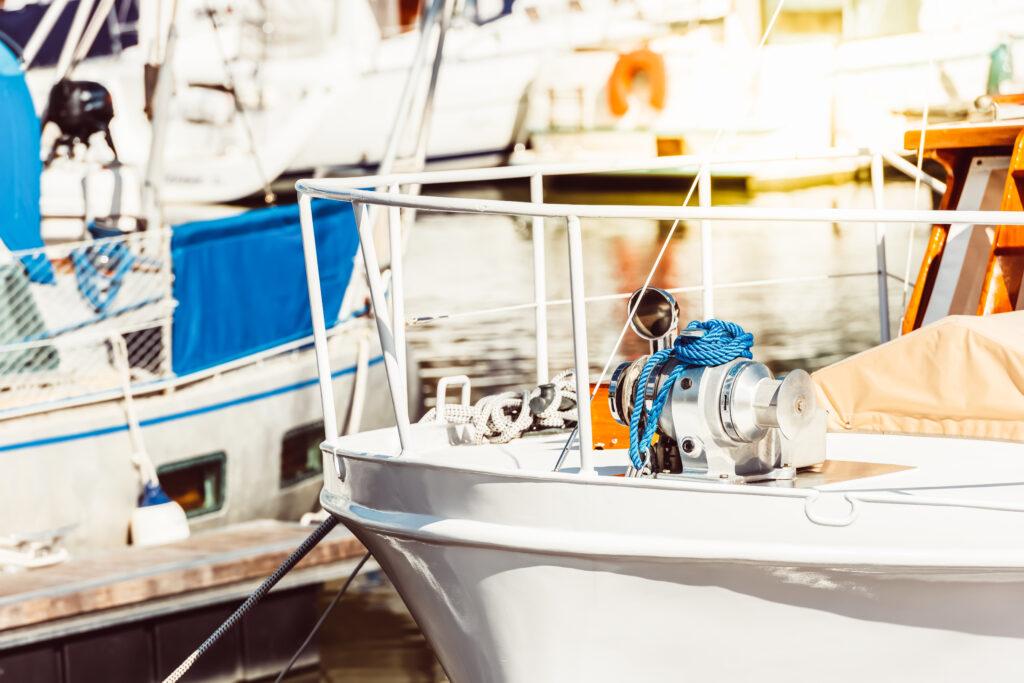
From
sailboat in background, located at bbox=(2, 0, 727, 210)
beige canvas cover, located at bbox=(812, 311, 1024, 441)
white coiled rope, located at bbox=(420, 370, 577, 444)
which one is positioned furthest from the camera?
sailboat in background, located at bbox=(2, 0, 727, 210)

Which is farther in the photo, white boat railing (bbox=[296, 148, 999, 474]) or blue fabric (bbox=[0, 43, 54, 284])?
blue fabric (bbox=[0, 43, 54, 284])

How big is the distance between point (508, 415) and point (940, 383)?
1215 mm

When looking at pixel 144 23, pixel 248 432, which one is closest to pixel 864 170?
pixel 144 23

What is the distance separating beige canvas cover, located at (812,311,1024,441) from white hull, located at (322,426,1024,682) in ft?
Result: 0.59

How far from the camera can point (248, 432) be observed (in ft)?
25.2

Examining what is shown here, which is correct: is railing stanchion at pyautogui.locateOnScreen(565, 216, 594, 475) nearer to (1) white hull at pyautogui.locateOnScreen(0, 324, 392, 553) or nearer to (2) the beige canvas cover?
(2) the beige canvas cover

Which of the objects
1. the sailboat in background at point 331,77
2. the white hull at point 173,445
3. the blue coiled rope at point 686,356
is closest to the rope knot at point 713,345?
the blue coiled rope at point 686,356

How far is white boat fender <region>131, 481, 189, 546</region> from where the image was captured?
702cm

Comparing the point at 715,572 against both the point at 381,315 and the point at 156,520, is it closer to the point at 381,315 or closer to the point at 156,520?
the point at 381,315

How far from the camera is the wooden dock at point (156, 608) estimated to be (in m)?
5.43

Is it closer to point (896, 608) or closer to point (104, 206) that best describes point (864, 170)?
point (104, 206)

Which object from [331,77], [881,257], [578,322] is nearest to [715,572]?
[578,322]

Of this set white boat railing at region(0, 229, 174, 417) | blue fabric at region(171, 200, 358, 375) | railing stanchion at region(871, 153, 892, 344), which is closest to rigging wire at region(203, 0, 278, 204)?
blue fabric at region(171, 200, 358, 375)

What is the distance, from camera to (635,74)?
85.6 ft
